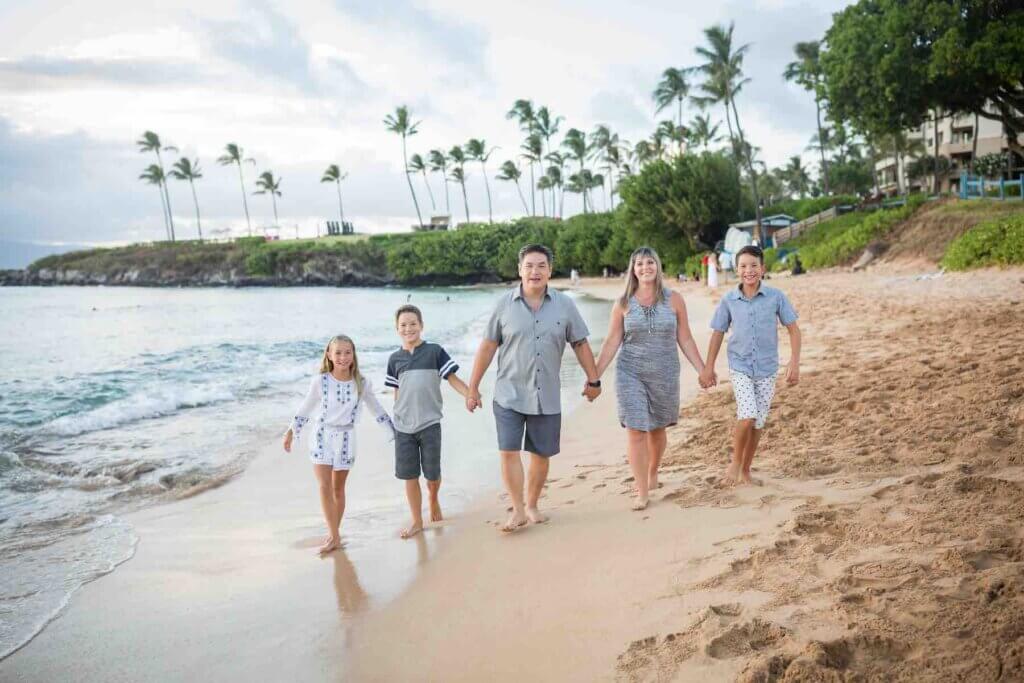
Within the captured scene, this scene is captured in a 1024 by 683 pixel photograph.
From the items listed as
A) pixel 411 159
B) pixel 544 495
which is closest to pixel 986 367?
pixel 544 495

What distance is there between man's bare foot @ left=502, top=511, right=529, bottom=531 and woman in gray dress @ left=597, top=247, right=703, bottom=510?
734 millimetres

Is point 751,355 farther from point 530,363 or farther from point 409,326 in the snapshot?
point 409,326

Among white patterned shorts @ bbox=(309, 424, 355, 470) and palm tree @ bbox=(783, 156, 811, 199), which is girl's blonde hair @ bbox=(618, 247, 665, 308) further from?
palm tree @ bbox=(783, 156, 811, 199)

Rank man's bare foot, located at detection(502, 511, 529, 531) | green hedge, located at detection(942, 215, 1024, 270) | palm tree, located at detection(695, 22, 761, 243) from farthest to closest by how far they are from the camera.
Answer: palm tree, located at detection(695, 22, 761, 243), green hedge, located at detection(942, 215, 1024, 270), man's bare foot, located at detection(502, 511, 529, 531)

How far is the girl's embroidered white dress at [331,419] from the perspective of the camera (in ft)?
15.2

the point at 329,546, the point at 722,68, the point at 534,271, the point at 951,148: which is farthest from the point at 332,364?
the point at 951,148

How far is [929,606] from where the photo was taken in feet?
8.46

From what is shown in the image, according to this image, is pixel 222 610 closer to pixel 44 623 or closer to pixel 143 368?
pixel 44 623

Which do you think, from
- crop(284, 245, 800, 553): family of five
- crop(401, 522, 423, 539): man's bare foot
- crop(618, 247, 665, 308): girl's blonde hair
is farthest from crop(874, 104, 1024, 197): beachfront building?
crop(401, 522, 423, 539): man's bare foot

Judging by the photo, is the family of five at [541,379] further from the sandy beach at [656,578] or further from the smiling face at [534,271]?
the sandy beach at [656,578]

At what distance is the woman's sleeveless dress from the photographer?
4.57 m

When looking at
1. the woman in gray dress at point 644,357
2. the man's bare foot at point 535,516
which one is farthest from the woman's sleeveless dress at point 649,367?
the man's bare foot at point 535,516

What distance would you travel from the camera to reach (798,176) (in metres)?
89.9

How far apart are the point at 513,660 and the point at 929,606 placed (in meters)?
1.61
